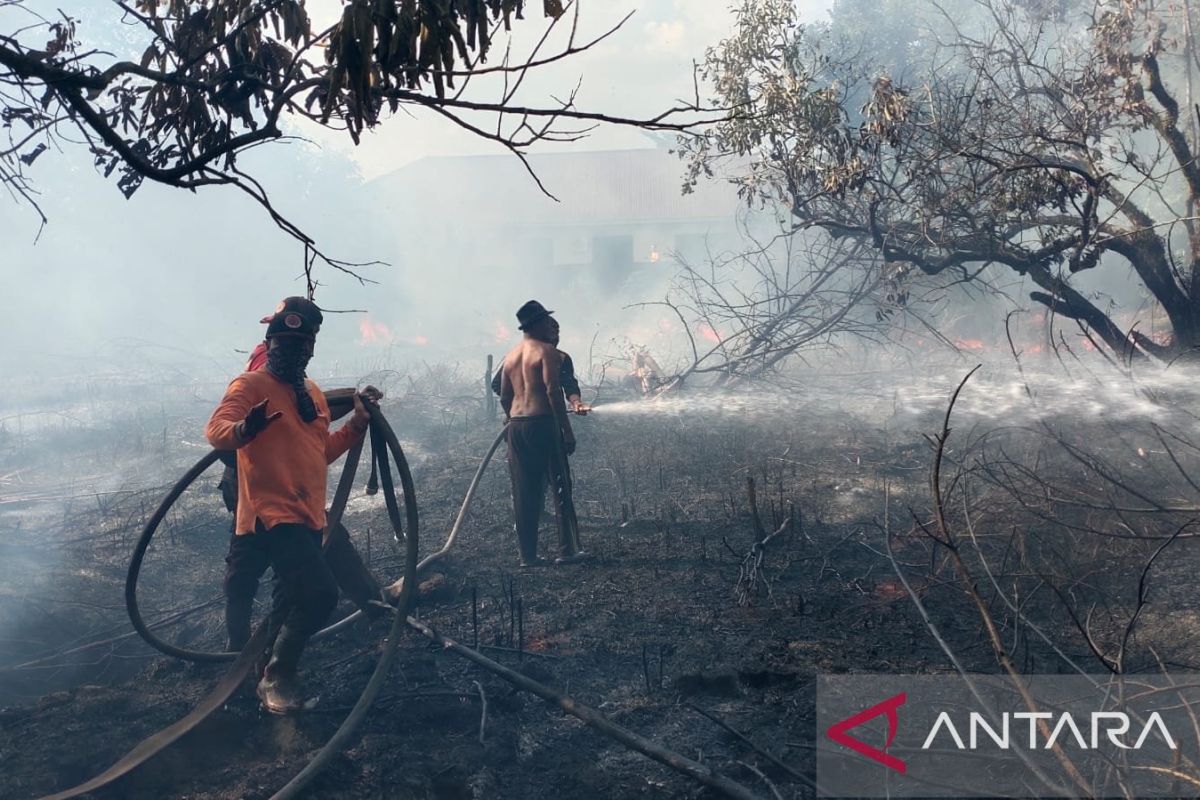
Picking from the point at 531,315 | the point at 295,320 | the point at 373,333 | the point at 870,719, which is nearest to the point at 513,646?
the point at 870,719

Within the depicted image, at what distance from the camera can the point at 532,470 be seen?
696 centimetres

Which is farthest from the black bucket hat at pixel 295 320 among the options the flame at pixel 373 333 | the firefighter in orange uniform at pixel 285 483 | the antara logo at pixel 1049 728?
the flame at pixel 373 333

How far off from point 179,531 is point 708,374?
9464 mm

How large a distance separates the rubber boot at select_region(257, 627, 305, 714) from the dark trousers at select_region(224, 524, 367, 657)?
0.03 metres

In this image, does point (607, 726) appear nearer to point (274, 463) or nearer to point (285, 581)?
point (285, 581)

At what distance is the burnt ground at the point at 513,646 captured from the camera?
4.03m

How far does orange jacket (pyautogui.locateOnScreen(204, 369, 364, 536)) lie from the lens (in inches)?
179

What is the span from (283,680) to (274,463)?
1177 millimetres

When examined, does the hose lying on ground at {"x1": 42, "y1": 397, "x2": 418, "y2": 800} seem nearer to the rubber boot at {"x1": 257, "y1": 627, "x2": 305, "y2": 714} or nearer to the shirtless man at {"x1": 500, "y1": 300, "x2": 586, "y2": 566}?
the rubber boot at {"x1": 257, "y1": 627, "x2": 305, "y2": 714}

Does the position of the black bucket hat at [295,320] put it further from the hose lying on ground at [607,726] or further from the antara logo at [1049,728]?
the antara logo at [1049,728]

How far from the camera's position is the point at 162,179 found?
307 centimetres

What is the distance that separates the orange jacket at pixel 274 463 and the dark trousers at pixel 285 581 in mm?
93

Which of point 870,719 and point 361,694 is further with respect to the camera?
point 361,694

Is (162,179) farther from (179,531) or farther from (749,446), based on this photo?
(749,446)
